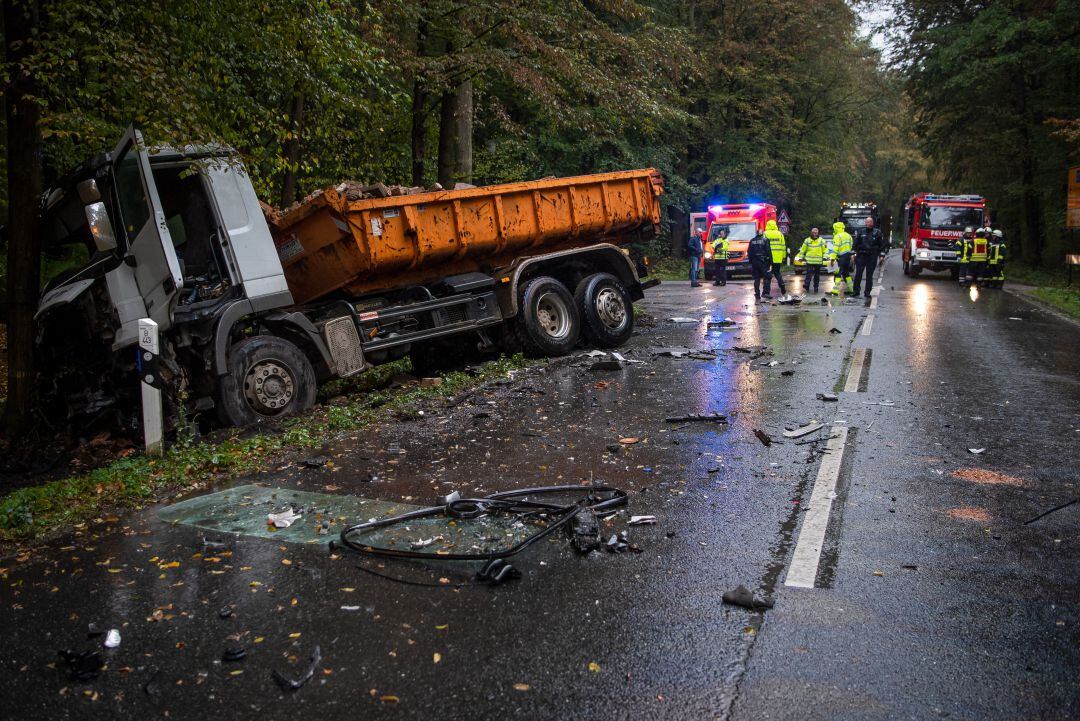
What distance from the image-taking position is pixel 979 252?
2467 cm

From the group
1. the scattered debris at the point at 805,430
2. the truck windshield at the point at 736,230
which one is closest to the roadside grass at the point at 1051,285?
the truck windshield at the point at 736,230

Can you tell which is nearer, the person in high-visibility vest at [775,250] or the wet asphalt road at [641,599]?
the wet asphalt road at [641,599]

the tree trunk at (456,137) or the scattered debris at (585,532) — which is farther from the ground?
the tree trunk at (456,137)

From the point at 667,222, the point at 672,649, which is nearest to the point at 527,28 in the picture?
the point at 672,649

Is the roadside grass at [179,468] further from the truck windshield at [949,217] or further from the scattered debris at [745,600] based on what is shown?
the truck windshield at [949,217]

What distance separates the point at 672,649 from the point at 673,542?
124cm

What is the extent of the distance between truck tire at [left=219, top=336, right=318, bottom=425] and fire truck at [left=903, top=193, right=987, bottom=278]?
82.9 feet

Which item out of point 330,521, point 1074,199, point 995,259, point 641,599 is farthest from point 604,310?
point 1074,199

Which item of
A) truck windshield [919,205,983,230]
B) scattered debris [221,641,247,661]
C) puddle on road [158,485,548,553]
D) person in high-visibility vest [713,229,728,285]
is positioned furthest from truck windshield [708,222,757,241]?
scattered debris [221,641,247,661]

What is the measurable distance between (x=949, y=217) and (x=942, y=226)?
43cm

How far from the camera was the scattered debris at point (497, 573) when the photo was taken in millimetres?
4227

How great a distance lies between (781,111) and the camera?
37.3 meters

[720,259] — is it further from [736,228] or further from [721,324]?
[721,324]

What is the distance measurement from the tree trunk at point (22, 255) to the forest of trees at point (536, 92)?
0.7 inches
